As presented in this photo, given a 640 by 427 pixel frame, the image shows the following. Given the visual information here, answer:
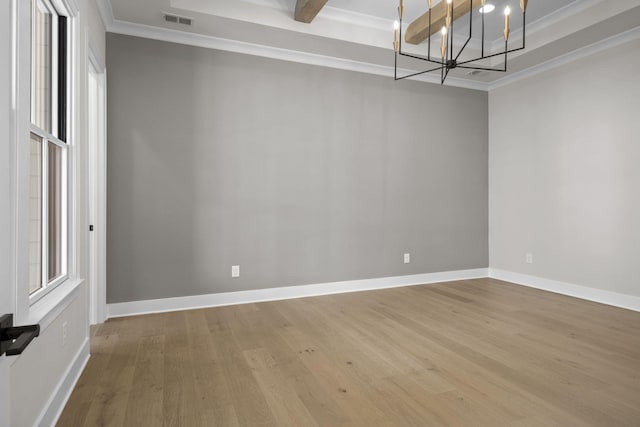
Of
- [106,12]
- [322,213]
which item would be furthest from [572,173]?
[106,12]

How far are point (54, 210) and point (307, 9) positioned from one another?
268 centimetres

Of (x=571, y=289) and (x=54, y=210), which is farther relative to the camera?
(x=571, y=289)

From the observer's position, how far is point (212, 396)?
2.12 m

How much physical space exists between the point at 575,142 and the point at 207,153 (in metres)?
4.18

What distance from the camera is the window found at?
69.3 inches

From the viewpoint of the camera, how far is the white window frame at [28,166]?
4.31ft

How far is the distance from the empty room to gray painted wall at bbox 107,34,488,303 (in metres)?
0.02

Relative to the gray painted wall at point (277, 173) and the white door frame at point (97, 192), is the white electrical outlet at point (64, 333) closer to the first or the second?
the white door frame at point (97, 192)

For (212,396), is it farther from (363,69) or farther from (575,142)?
(575,142)

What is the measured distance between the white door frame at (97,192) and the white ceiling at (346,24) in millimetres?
670

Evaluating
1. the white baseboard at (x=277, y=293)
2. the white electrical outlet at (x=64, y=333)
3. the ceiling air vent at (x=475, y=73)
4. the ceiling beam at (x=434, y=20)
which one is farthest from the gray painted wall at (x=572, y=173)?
the white electrical outlet at (x=64, y=333)

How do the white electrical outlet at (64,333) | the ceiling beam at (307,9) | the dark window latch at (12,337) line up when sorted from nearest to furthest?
the dark window latch at (12,337) < the white electrical outlet at (64,333) < the ceiling beam at (307,9)

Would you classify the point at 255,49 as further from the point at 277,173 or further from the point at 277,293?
the point at 277,293

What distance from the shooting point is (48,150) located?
1958mm
